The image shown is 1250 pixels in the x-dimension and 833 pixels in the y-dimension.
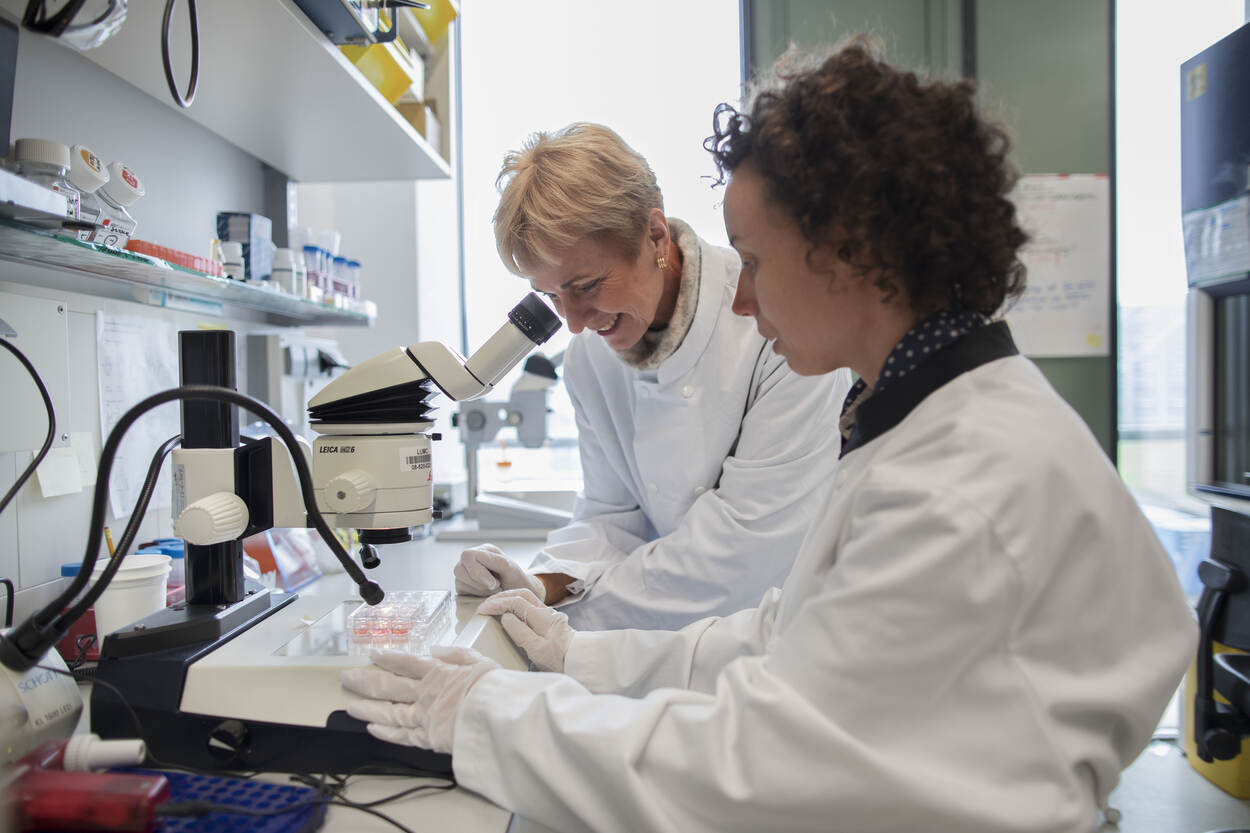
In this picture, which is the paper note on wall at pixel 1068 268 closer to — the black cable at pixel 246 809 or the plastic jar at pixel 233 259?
the plastic jar at pixel 233 259

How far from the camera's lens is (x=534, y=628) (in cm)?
101

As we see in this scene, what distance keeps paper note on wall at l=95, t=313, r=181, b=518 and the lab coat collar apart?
1274 mm

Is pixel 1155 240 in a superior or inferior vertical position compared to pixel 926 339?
superior

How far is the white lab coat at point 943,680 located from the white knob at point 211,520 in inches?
17.3

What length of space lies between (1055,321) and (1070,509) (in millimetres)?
2495

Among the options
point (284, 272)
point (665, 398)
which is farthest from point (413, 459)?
point (284, 272)

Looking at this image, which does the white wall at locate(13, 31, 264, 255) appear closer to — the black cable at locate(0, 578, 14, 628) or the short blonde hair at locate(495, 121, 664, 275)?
the short blonde hair at locate(495, 121, 664, 275)

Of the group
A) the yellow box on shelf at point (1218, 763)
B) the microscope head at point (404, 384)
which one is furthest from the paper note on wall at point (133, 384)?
the yellow box on shelf at point (1218, 763)

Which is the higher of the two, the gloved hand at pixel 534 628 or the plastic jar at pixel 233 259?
the plastic jar at pixel 233 259

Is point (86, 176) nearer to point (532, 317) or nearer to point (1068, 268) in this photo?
point (532, 317)

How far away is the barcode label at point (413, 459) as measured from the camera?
0.88 m

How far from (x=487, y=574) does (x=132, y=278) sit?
0.80 metres

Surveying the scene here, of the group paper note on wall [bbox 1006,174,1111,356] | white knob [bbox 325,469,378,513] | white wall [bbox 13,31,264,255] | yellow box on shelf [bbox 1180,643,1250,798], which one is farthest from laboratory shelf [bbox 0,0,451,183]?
yellow box on shelf [bbox 1180,643,1250,798]

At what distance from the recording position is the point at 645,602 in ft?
4.25
